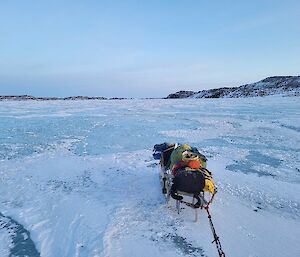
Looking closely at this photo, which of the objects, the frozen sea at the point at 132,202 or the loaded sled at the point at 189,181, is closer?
the frozen sea at the point at 132,202

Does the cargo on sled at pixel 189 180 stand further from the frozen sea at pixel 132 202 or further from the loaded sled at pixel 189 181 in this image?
the frozen sea at pixel 132 202

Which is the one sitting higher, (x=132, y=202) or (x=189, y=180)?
(x=189, y=180)

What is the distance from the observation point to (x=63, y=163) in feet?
31.7

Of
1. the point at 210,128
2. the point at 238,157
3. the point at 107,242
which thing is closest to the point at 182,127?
the point at 210,128

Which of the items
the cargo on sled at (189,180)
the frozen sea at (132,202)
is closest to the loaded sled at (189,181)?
the cargo on sled at (189,180)

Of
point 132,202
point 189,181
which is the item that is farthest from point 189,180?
point 132,202

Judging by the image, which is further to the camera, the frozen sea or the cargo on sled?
the cargo on sled

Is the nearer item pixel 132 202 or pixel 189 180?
pixel 189 180

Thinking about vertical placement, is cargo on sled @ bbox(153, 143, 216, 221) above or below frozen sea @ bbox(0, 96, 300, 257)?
above

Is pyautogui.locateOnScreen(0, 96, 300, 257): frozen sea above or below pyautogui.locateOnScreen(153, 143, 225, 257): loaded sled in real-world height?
below

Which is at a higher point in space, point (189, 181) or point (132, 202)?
point (189, 181)

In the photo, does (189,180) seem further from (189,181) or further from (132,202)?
(132,202)

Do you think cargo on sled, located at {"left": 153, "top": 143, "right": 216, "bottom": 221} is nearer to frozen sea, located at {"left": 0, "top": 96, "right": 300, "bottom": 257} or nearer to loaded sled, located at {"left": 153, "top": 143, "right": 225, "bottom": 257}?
loaded sled, located at {"left": 153, "top": 143, "right": 225, "bottom": 257}

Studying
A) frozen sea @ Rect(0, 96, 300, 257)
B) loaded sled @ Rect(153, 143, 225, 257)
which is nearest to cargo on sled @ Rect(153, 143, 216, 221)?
loaded sled @ Rect(153, 143, 225, 257)
